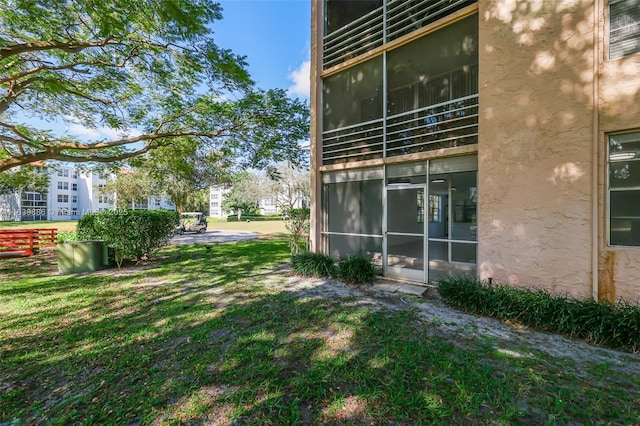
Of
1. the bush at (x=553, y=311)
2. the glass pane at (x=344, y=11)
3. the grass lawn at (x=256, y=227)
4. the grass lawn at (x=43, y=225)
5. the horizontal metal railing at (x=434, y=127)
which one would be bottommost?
the grass lawn at (x=256, y=227)

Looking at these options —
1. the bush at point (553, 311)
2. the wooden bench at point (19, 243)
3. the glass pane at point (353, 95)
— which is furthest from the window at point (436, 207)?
the wooden bench at point (19, 243)

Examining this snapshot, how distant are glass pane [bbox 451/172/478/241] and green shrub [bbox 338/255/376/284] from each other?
2609mm

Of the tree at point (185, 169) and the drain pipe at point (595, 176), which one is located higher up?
the tree at point (185, 169)

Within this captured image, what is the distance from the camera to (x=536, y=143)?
4805 mm

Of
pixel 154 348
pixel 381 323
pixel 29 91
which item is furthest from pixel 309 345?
pixel 29 91

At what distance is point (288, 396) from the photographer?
2.64 meters

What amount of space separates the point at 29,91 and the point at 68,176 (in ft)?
189

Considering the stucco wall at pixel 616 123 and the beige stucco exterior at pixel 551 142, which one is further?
the beige stucco exterior at pixel 551 142

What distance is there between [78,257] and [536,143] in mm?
12085

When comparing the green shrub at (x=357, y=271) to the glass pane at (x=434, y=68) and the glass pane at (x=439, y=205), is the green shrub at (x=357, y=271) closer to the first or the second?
the glass pane at (x=439, y=205)

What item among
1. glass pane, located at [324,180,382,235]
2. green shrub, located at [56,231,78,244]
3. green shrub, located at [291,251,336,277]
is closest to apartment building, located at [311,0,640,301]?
glass pane, located at [324,180,382,235]

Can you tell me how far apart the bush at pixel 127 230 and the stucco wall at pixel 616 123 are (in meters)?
11.3

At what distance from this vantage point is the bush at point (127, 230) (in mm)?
8648

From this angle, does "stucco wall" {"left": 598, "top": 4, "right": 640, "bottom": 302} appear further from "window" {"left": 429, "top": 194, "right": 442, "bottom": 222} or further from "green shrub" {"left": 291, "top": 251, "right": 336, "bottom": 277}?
"green shrub" {"left": 291, "top": 251, "right": 336, "bottom": 277}
